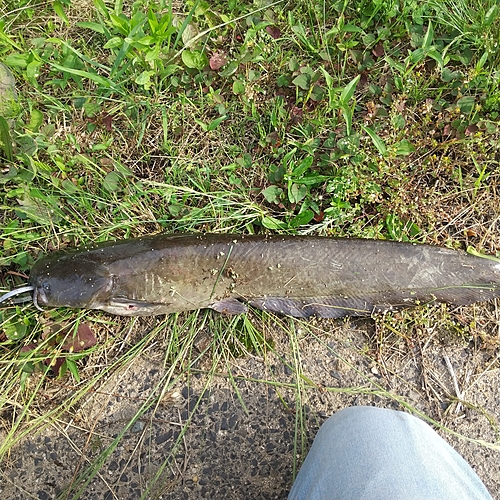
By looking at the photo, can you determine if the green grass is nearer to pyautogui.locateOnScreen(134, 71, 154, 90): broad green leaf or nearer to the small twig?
pyautogui.locateOnScreen(134, 71, 154, 90): broad green leaf

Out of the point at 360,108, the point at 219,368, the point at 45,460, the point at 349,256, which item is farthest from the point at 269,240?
the point at 45,460

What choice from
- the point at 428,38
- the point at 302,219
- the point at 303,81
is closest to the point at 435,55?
the point at 428,38

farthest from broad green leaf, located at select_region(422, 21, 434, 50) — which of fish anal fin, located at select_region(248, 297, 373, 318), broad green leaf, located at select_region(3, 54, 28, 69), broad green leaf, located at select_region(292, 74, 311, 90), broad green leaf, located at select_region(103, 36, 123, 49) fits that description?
broad green leaf, located at select_region(3, 54, 28, 69)

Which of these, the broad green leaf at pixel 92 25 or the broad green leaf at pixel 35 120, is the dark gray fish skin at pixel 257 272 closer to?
the broad green leaf at pixel 35 120

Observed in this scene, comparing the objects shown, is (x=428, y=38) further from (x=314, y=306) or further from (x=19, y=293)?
(x=19, y=293)

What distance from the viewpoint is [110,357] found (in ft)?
9.13

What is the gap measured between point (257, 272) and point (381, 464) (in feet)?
3.88

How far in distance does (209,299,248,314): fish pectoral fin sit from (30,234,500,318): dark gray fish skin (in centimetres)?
6

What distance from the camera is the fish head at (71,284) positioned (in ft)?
8.43

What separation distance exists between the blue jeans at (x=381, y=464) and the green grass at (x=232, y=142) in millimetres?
420

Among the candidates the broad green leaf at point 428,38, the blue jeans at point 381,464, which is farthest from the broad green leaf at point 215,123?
the blue jeans at point 381,464

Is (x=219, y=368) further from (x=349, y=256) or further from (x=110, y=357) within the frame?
(x=349, y=256)

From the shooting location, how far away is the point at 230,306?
8.69 feet

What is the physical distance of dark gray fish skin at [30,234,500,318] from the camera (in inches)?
101
